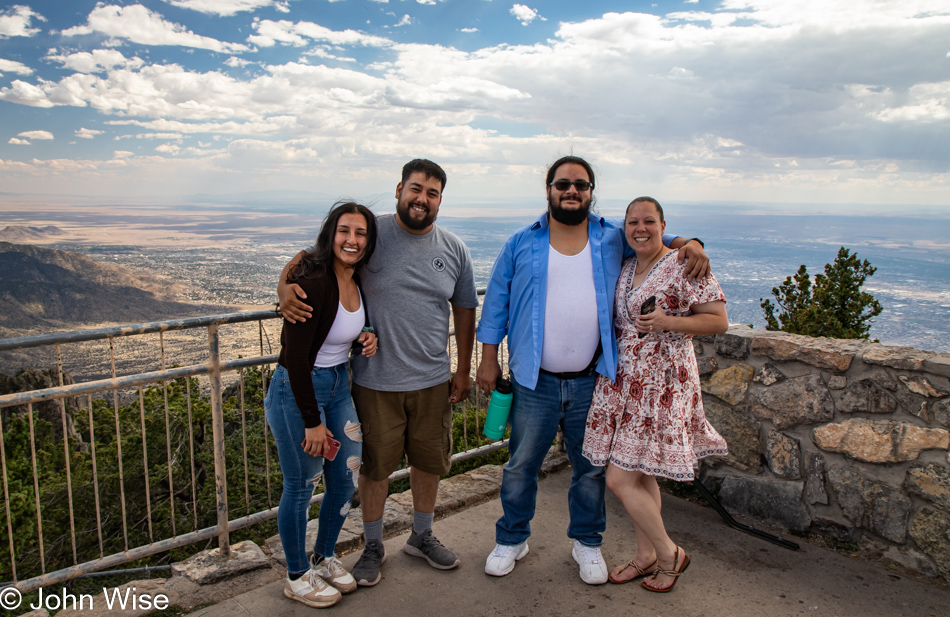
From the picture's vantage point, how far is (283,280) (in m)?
2.39

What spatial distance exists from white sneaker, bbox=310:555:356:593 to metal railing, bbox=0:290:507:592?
58cm

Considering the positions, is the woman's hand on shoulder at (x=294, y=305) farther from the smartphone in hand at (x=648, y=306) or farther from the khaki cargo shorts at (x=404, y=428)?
the smartphone in hand at (x=648, y=306)

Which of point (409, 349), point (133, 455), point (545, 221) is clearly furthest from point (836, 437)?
point (133, 455)

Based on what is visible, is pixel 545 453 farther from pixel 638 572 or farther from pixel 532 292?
pixel 532 292

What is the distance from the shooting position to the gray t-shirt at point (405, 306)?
2.71 meters

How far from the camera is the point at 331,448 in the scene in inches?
100

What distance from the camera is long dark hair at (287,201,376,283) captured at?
7.91 feet

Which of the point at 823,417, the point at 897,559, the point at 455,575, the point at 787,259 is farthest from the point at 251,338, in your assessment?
the point at 787,259

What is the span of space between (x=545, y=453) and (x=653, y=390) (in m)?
0.67

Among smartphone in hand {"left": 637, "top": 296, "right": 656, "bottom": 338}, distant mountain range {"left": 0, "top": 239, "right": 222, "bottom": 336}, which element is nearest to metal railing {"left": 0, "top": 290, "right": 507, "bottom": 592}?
smartphone in hand {"left": 637, "top": 296, "right": 656, "bottom": 338}

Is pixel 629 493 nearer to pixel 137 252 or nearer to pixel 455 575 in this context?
pixel 455 575

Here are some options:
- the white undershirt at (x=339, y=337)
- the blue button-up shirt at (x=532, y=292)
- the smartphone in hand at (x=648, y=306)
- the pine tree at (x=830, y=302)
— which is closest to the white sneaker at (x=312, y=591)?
the white undershirt at (x=339, y=337)

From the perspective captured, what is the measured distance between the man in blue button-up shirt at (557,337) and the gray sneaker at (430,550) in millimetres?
202

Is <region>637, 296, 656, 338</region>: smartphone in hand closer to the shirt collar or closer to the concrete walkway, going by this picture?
the shirt collar
